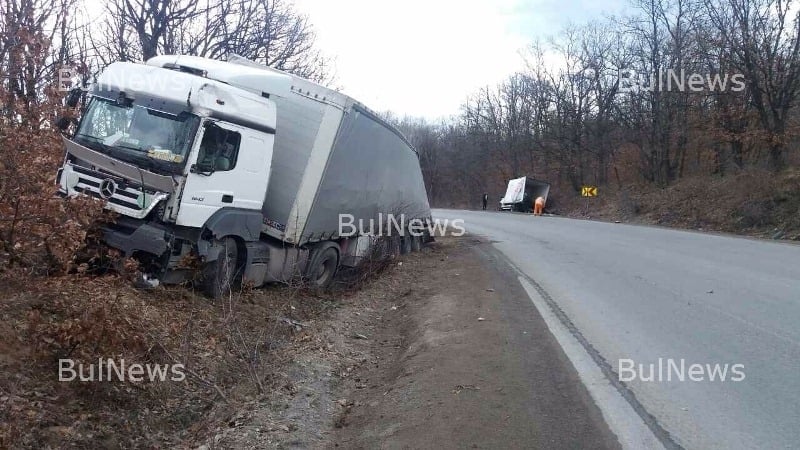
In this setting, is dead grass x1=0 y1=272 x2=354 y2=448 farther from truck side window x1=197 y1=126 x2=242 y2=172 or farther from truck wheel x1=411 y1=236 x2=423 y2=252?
truck wheel x1=411 y1=236 x2=423 y2=252

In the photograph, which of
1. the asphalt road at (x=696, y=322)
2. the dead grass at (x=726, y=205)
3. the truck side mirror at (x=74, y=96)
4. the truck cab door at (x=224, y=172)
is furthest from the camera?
the dead grass at (x=726, y=205)

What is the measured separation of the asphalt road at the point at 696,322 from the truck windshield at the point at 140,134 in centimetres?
554

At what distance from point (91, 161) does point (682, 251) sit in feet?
39.7

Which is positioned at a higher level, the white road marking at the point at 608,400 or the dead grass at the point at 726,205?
the dead grass at the point at 726,205

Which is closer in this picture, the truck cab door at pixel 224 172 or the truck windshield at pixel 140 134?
the truck windshield at pixel 140 134

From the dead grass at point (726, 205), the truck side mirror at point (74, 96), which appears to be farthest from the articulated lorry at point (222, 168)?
the dead grass at point (726, 205)

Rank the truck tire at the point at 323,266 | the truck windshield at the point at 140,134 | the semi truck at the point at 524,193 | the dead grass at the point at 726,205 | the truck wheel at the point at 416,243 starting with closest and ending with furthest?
1. the truck windshield at the point at 140,134
2. the truck tire at the point at 323,266
3. the truck wheel at the point at 416,243
4. the dead grass at the point at 726,205
5. the semi truck at the point at 524,193

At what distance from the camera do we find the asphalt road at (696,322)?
4984mm

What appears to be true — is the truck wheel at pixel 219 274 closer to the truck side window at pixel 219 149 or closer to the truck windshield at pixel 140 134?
the truck side window at pixel 219 149

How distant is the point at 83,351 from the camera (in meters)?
5.54

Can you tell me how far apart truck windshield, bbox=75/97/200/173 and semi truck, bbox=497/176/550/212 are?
113ft

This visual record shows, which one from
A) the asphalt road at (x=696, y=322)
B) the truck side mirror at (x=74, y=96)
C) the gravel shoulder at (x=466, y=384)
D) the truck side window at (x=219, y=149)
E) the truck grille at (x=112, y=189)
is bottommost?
the gravel shoulder at (x=466, y=384)

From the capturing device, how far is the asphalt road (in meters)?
4.98

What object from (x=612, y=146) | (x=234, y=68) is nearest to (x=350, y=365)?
(x=234, y=68)
